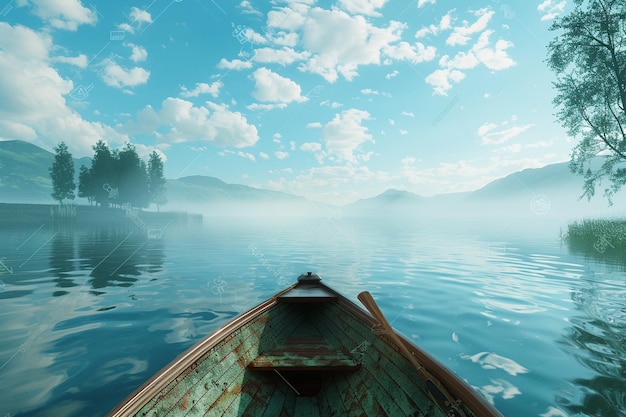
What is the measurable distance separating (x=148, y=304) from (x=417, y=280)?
39.7 feet

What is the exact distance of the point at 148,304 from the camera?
10812mm

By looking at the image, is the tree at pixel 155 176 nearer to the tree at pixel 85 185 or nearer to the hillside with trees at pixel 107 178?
the hillside with trees at pixel 107 178

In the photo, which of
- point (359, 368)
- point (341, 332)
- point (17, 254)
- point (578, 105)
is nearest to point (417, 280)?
point (341, 332)

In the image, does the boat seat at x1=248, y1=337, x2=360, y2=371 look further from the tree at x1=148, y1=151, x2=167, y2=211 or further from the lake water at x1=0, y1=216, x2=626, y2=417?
the tree at x1=148, y1=151, x2=167, y2=211

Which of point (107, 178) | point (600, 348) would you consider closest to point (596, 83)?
point (600, 348)

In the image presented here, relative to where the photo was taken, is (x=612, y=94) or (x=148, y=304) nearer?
(x=148, y=304)

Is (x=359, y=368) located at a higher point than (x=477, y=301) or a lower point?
higher

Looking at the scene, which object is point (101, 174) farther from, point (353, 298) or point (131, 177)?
point (353, 298)

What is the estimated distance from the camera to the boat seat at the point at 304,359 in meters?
4.84

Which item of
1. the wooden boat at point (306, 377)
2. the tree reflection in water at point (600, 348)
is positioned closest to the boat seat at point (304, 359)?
the wooden boat at point (306, 377)

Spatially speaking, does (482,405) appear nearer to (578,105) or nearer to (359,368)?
(359,368)

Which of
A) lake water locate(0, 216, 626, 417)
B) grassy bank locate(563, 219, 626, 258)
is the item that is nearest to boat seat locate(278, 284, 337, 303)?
lake water locate(0, 216, 626, 417)

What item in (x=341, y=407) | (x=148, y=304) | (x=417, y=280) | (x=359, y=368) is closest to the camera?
(x=341, y=407)

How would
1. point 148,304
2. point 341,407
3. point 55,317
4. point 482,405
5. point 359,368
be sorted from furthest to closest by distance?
point 148,304 < point 55,317 < point 359,368 < point 341,407 < point 482,405
